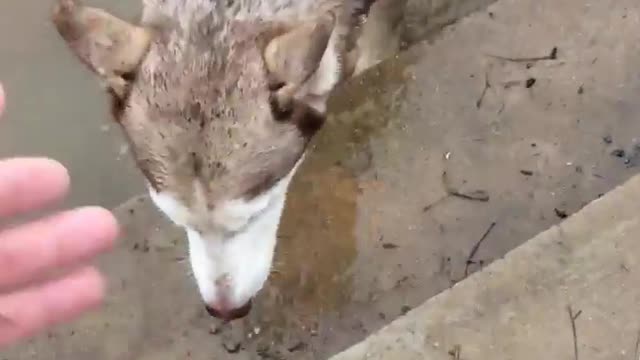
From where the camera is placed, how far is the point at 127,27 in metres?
1.85

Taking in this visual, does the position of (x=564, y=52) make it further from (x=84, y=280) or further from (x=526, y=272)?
(x=84, y=280)

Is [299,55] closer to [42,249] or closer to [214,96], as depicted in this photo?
[214,96]

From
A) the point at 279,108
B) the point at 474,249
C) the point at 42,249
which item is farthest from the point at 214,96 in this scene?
the point at 474,249

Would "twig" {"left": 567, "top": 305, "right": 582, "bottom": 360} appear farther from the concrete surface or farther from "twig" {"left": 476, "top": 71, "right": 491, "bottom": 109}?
"twig" {"left": 476, "top": 71, "right": 491, "bottom": 109}

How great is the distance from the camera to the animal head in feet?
5.82

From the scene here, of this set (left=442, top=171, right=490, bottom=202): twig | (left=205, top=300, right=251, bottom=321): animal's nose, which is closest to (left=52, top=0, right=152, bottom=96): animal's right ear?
(left=205, top=300, right=251, bottom=321): animal's nose

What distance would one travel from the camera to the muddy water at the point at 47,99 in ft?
9.43

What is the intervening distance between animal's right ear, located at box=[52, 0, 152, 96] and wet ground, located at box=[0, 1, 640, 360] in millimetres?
692

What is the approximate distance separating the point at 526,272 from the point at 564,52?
2.48ft

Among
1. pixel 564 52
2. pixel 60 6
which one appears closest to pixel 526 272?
pixel 564 52

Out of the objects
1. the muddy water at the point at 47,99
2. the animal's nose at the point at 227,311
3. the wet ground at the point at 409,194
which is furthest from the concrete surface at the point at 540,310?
the muddy water at the point at 47,99

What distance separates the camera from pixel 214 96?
177 centimetres

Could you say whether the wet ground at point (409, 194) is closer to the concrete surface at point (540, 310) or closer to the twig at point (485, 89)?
the twig at point (485, 89)

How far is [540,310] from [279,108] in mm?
640
